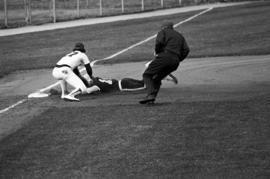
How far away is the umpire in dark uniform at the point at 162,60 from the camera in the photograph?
16.9 meters

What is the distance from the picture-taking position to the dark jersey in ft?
62.3

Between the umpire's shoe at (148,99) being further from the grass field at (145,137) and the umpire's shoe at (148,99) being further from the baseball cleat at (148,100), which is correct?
the grass field at (145,137)

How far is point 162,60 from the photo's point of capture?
55.4 ft

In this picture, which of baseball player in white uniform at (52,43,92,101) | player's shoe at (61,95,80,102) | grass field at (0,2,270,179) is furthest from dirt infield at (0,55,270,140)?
baseball player in white uniform at (52,43,92,101)

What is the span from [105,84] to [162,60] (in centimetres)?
259

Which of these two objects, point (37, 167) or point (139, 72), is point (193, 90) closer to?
point (139, 72)

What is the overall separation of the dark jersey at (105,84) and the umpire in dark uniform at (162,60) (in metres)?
2.09

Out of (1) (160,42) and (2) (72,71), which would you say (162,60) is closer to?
(1) (160,42)

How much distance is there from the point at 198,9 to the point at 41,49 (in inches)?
613

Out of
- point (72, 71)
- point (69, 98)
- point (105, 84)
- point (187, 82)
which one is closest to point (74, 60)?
point (72, 71)

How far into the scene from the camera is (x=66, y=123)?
15930 mm

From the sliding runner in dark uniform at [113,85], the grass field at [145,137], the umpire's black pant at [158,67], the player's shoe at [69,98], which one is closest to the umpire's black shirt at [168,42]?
the umpire's black pant at [158,67]

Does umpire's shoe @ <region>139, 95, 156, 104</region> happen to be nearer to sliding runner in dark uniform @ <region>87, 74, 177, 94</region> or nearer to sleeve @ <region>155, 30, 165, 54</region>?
sleeve @ <region>155, 30, 165, 54</region>

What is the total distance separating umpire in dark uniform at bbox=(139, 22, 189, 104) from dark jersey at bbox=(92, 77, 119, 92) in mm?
2092
